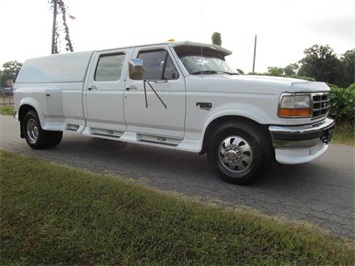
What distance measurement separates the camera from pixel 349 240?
2809 millimetres

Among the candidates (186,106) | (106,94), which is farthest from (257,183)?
(106,94)

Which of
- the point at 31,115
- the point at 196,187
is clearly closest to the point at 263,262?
the point at 196,187

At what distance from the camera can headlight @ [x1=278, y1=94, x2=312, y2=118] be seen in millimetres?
3748

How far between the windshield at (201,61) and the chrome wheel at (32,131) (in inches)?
144

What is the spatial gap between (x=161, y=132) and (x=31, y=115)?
329cm

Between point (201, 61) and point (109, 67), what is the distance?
1708 mm

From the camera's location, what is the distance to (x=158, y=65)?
4.88 metres

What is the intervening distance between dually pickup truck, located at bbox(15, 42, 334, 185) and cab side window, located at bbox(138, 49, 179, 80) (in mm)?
16

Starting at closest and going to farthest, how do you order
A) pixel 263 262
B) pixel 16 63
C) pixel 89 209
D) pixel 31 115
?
1. pixel 263 262
2. pixel 89 209
3. pixel 31 115
4. pixel 16 63

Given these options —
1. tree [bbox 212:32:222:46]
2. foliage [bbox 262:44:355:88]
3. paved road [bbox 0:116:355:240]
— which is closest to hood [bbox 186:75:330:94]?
paved road [bbox 0:116:355:240]

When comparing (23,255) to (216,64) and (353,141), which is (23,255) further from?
(353,141)

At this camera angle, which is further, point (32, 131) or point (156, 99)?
point (32, 131)

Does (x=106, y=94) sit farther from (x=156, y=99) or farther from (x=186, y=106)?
(x=186, y=106)

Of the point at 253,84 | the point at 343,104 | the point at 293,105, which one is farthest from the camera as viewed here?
the point at 343,104
